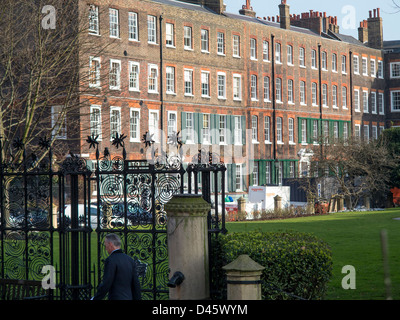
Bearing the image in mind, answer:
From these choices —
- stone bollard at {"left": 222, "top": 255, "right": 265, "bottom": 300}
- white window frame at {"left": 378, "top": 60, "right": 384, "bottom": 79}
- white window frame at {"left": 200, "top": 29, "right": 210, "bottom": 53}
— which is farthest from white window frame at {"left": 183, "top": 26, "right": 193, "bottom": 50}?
stone bollard at {"left": 222, "top": 255, "right": 265, "bottom": 300}

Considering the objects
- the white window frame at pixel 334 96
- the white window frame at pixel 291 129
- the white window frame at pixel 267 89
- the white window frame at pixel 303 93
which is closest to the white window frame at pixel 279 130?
the white window frame at pixel 291 129

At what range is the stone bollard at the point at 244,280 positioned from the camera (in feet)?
28.6

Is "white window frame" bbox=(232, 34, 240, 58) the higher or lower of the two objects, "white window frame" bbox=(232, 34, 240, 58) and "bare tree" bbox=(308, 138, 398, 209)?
the higher

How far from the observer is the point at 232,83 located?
50.8 metres

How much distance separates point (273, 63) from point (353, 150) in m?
12.0

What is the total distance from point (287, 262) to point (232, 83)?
41508 millimetres

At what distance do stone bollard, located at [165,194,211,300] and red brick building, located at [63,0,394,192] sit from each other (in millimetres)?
27333

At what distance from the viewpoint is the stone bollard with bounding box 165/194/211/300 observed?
955cm

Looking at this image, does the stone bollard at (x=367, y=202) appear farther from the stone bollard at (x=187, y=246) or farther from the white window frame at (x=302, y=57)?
the stone bollard at (x=187, y=246)

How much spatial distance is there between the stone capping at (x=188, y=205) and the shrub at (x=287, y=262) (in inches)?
30.6

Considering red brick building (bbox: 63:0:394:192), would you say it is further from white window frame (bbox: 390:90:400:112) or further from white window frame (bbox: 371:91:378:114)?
white window frame (bbox: 390:90:400:112)

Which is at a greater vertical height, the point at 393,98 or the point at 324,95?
the point at 393,98

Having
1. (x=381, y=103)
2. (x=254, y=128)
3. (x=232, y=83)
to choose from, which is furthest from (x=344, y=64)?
(x=232, y=83)

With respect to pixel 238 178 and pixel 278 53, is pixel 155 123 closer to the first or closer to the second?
pixel 238 178
